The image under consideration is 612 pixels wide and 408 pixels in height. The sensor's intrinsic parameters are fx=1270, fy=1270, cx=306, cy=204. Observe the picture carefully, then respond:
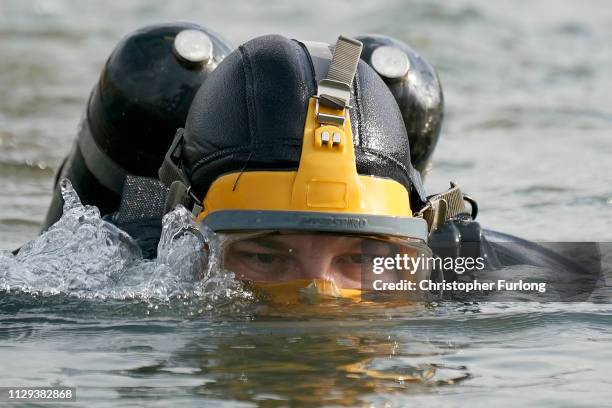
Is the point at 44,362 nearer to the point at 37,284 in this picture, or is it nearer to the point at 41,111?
the point at 37,284

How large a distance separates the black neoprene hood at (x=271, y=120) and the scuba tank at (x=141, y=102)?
0.85 metres

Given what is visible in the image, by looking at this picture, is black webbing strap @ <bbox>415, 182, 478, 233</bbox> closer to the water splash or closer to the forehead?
the forehead

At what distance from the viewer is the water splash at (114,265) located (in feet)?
13.3

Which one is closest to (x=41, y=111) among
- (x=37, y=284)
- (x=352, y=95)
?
(x=37, y=284)

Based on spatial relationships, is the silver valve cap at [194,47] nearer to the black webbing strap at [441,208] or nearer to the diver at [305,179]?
the diver at [305,179]

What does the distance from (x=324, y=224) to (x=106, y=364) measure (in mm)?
740

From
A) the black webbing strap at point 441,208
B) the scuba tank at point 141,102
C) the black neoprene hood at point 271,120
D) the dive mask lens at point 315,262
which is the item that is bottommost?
the dive mask lens at point 315,262

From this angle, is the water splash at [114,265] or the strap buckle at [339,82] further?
the water splash at [114,265]

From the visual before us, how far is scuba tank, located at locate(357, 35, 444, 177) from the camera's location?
5.19 m

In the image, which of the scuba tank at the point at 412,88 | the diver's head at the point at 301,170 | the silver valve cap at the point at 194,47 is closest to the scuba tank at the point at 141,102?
the silver valve cap at the point at 194,47

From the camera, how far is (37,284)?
4484mm

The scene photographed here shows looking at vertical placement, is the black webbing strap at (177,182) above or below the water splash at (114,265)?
above

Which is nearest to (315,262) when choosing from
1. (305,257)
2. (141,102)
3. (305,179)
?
(305,257)

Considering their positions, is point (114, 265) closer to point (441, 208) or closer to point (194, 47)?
point (194, 47)
